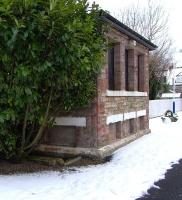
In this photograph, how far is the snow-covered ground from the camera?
7.62 meters

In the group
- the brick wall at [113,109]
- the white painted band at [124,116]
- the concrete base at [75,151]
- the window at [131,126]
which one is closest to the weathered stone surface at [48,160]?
the concrete base at [75,151]

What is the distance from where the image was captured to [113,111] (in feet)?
41.2

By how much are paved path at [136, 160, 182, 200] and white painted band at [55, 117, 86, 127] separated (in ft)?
8.46

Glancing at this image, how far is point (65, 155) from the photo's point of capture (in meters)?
11.3

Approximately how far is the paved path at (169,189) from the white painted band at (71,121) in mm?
2578

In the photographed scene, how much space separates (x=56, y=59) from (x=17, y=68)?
2.48 feet

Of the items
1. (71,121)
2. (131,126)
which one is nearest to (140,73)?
(131,126)

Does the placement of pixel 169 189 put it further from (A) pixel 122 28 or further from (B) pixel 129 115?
(B) pixel 129 115

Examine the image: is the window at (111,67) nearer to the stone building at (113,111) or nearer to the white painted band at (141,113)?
the stone building at (113,111)

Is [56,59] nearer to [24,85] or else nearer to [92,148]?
[24,85]

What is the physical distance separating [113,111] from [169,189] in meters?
4.56

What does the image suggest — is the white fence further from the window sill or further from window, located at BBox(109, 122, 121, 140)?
window, located at BBox(109, 122, 121, 140)

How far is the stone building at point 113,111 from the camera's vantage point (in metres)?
11.2

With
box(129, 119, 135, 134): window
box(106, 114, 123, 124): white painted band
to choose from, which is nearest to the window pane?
box(106, 114, 123, 124): white painted band
